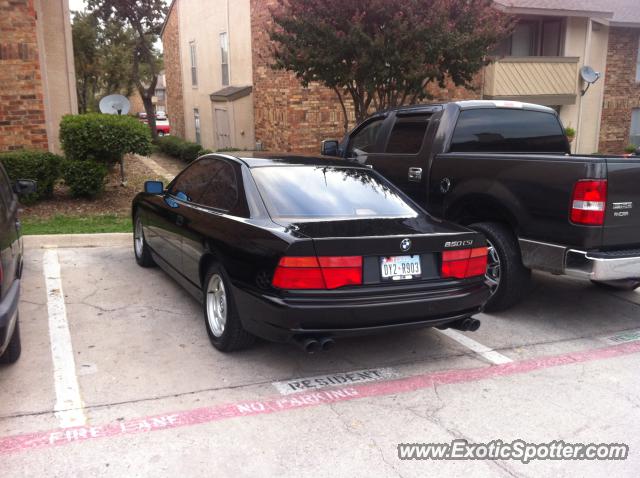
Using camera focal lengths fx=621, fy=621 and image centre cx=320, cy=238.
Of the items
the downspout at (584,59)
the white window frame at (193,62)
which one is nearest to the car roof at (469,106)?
the downspout at (584,59)

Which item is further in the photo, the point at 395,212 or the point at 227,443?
the point at 395,212

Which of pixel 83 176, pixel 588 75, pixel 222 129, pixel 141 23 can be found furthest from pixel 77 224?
pixel 141 23

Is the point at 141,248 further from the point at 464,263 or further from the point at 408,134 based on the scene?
the point at 464,263

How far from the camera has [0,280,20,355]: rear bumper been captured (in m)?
3.70

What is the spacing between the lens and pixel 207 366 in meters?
4.57

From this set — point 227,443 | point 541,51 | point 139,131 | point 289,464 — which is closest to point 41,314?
point 227,443

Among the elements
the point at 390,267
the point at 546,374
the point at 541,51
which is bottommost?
the point at 546,374

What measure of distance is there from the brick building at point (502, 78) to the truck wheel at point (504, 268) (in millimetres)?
10271

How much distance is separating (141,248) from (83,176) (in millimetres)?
3642

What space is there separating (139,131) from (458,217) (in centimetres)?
627

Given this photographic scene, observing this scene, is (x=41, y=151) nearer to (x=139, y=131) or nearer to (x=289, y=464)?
(x=139, y=131)

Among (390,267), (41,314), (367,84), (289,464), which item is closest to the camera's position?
(289,464)

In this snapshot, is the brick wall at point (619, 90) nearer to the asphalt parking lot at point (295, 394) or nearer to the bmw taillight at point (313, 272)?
the asphalt parking lot at point (295, 394)

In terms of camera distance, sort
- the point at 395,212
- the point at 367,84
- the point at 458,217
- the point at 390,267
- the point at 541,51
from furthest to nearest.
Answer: the point at 541,51
the point at 367,84
the point at 458,217
the point at 395,212
the point at 390,267
